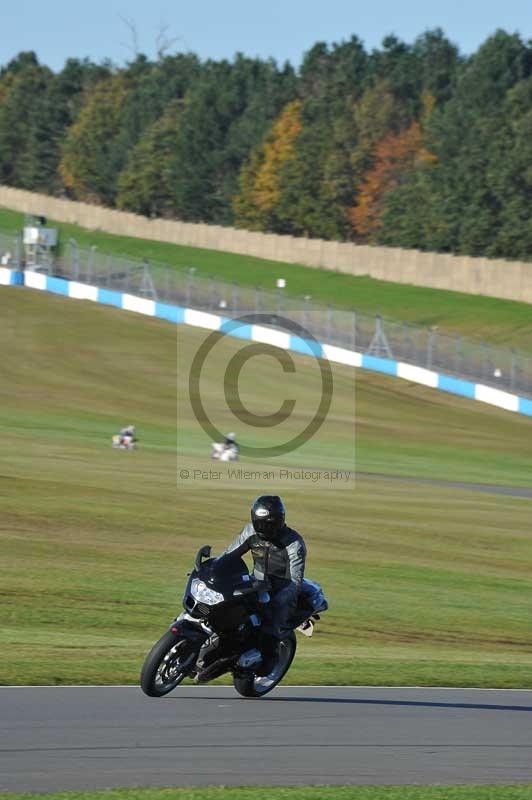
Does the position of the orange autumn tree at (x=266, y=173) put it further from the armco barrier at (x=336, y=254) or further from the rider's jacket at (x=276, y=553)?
the rider's jacket at (x=276, y=553)

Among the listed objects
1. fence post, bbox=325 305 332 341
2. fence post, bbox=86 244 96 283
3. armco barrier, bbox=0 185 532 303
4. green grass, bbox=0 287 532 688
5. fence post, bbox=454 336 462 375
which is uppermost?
armco barrier, bbox=0 185 532 303

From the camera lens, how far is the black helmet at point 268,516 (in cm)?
1099

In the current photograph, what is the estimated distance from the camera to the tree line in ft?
308

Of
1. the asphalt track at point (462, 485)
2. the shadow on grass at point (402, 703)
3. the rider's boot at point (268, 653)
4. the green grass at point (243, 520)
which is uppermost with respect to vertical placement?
the rider's boot at point (268, 653)

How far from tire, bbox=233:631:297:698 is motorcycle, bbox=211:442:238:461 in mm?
22125

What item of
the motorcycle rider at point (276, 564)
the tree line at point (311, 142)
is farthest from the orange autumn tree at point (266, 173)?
the motorcycle rider at point (276, 564)

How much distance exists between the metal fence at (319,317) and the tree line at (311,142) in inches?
1362

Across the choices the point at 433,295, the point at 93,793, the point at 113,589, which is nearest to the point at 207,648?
the point at 93,793

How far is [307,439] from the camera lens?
4200cm

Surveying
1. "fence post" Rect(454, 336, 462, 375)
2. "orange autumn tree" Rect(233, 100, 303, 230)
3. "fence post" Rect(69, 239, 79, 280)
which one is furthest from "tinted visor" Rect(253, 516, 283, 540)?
"orange autumn tree" Rect(233, 100, 303, 230)

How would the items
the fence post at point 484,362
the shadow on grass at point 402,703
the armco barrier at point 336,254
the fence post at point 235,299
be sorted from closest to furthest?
the shadow on grass at point 402,703
the fence post at point 484,362
the fence post at point 235,299
the armco barrier at point 336,254

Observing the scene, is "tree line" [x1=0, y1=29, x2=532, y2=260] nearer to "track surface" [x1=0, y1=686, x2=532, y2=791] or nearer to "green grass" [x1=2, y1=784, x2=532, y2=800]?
"track surface" [x1=0, y1=686, x2=532, y2=791]

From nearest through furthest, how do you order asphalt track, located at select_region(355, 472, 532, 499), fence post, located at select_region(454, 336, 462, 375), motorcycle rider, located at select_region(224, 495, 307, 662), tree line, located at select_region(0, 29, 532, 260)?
motorcycle rider, located at select_region(224, 495, 307, 662), asphalt track, located at select_region(355, 472, 532, 499), fence post, located at select_region(454, 336, 462, 375), tree line, located at select_region(0, 29, 532, 260)

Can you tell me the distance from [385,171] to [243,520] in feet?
301
